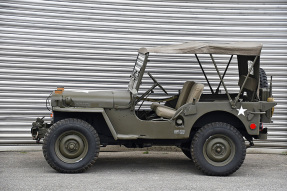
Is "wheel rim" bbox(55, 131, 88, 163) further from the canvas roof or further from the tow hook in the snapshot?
the canvas roof

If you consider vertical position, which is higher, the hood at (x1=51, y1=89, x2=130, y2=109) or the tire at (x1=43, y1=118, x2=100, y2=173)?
the hood at (x1=51, y1=89, x2=130, y2=109)

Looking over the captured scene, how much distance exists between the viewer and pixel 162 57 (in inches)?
375

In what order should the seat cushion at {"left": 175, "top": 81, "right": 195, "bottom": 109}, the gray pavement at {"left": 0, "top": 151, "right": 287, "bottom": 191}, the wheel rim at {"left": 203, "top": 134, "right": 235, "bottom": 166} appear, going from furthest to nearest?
the seat cushion at {"left": 175, "top": 81, "right": 195, "bottom": 109}, the wheel rim at {"left": 203, "top": 134, "right": 235, "bottom": 166}, the gray pavement at {"left": 0, "top": 151, "right": 287, "bottom": 191}

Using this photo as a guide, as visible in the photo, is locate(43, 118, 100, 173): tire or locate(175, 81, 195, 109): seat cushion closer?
locate(43, 118, 100, 173): tire

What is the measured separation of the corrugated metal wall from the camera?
9.31m

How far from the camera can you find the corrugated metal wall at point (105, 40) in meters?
9.31

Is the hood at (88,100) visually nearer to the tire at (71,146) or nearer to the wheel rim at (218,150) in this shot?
the tire at (71,146)

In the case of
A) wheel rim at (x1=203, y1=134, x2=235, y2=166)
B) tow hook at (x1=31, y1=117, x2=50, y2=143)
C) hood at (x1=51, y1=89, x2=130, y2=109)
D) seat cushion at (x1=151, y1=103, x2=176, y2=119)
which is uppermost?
hood at (x1=51, y1=89, x2=130, y2=109)

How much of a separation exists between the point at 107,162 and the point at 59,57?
226 cm

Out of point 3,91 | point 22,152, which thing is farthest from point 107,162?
point 3,91

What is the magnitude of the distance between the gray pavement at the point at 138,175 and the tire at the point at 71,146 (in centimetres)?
16

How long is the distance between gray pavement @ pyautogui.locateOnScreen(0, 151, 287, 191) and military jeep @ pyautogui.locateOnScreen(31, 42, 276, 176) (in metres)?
0.29

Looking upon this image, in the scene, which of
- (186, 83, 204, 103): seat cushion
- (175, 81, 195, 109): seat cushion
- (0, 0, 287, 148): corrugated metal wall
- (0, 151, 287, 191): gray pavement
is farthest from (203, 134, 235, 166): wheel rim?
(0, 0, 287, 148): corrugated metal wall

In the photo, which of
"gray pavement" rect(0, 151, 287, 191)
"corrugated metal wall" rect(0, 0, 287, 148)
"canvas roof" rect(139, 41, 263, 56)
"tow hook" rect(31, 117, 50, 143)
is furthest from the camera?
"corrugated metal wall" rect(0, 0, 287, 148)
